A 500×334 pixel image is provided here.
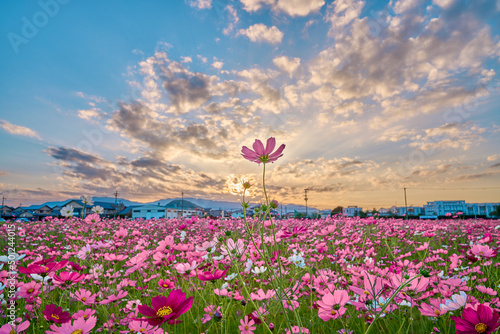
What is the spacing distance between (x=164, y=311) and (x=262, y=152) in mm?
661

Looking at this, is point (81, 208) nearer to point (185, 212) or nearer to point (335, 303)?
point (185, 212)

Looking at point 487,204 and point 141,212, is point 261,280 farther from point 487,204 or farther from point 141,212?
point 487,204

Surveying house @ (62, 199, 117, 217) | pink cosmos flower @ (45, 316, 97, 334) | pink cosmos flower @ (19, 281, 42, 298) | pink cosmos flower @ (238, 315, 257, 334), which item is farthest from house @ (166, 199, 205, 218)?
pink cosmos flower @ (45, 316, 97, 334)

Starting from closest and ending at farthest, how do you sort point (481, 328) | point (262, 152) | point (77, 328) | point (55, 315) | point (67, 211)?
point (481, 328) → point (77, 328) → point (262, 152) → point (55, 315) → point (67, 211)

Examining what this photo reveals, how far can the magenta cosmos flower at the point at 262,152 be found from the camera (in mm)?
1018

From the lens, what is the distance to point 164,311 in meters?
0.89

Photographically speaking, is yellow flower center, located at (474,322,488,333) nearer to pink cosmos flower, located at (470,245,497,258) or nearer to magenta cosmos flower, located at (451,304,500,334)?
magenta cosmos flower, located at (451,304,500,334)

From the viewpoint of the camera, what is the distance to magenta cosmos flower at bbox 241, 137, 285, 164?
3.34 feet

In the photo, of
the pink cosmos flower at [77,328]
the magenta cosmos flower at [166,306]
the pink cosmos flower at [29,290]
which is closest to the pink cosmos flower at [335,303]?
the magenta cosmos flower at [166,306]

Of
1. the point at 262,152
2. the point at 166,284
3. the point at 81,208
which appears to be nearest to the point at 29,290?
the point at 166,284

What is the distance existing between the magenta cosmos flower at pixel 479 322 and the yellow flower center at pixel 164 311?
912mm

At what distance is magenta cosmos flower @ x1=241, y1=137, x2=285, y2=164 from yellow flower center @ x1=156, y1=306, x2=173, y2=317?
62 centimetres

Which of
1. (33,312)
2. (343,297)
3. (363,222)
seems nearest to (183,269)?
(343,297)

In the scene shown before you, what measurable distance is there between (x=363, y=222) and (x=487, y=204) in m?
104
